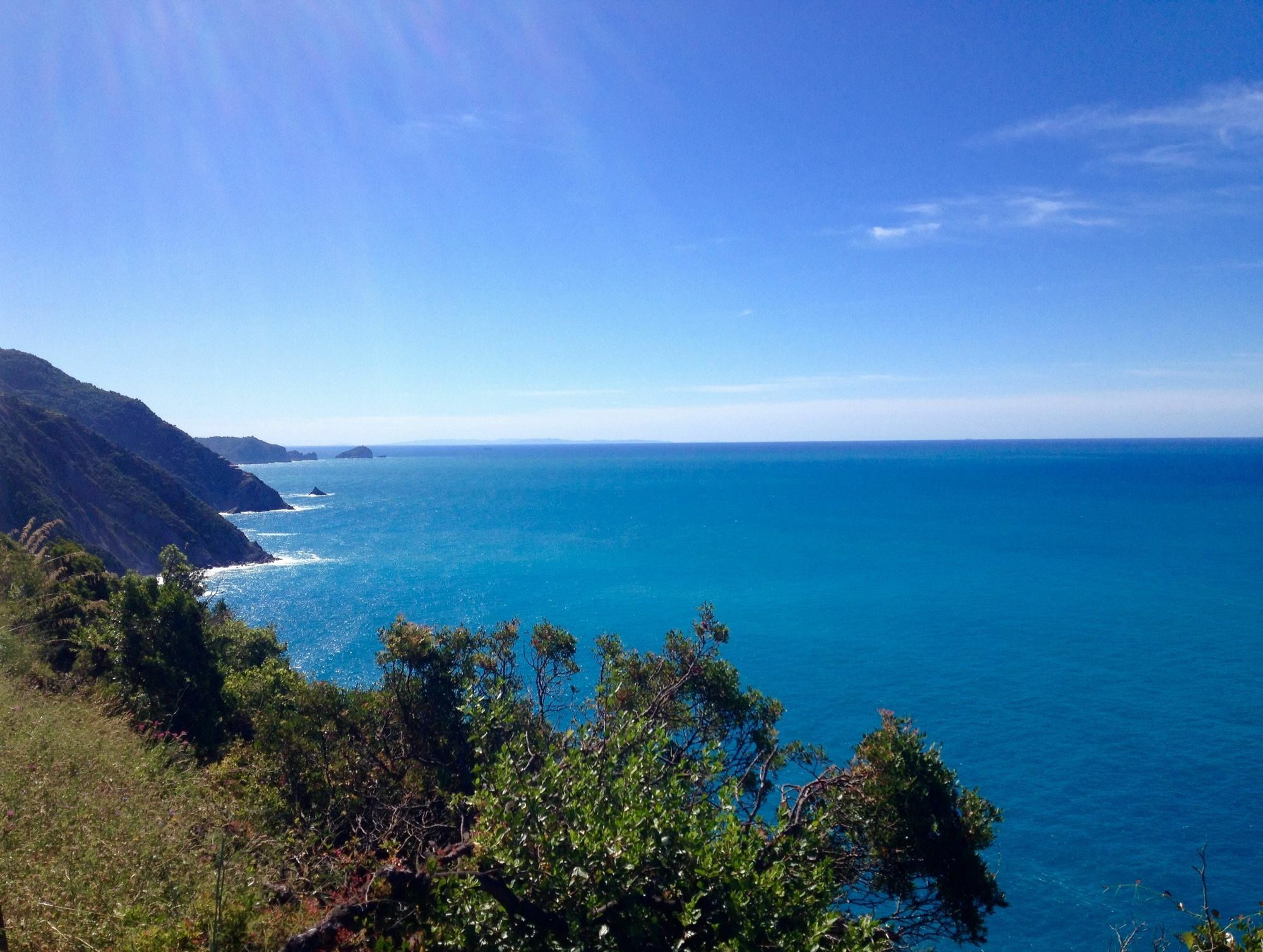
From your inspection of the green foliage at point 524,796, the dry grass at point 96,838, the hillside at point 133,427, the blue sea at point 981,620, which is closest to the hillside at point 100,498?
the blue sea at point 981,620

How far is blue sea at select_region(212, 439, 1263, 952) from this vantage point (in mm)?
25438

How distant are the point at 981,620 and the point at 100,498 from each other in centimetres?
8340

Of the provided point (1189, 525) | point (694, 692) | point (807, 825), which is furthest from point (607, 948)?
point (1189, 525)

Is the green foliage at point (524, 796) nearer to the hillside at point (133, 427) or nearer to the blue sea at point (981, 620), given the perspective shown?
the blue sea at point (981, 620)

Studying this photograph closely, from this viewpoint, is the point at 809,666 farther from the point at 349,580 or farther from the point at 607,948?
the point at 349,580

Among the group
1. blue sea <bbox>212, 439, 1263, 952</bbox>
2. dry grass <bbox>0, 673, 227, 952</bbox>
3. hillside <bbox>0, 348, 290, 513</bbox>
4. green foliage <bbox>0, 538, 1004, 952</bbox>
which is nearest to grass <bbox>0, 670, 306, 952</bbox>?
dry grass <bbox>0, 673, 227, 952</bbox>

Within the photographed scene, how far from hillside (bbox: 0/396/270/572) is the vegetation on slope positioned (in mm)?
38850

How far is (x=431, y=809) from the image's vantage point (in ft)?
42.8

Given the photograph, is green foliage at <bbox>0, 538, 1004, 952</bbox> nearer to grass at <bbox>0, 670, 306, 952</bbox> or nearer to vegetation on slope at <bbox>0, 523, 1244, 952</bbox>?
vegetation on slope at <bbox>0, 523, 1244, 952</bbox>

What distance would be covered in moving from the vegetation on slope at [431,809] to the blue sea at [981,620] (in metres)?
13.7

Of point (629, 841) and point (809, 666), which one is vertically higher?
point (629, 841)

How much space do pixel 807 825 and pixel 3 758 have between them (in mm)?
10787

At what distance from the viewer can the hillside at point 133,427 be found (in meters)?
98.6

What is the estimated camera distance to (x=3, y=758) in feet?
30.2
